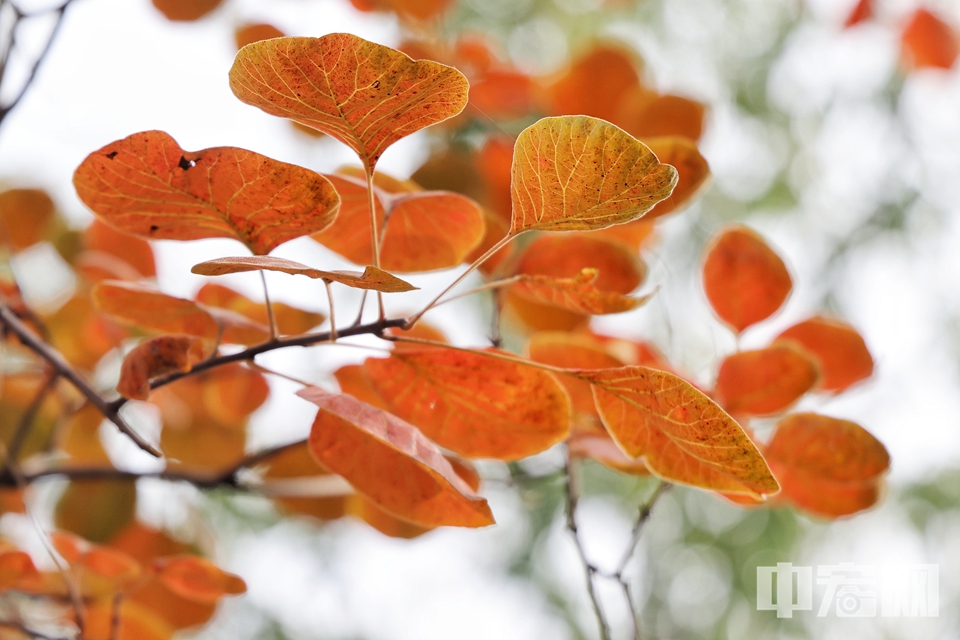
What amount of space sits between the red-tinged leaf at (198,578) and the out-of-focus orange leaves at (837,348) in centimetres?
39

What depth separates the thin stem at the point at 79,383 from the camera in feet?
0.98

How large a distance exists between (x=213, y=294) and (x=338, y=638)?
3.91 ft

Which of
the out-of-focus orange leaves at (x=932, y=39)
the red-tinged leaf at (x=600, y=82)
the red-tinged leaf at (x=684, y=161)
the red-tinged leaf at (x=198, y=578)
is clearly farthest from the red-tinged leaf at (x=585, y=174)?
the out-of-focus orange leaves at (x=932, y=39)

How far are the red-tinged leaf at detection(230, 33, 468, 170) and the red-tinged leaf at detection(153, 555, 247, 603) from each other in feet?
Result: 0.89

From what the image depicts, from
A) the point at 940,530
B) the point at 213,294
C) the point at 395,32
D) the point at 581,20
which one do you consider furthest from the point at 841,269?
the point at 213,294

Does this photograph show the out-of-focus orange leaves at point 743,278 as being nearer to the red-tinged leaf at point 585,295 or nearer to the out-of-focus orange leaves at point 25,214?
the red-tinged leaf at point 585,295

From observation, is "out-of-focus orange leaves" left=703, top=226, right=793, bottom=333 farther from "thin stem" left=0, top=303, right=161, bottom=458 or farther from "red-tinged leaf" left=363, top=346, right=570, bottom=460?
"thin stem" left=0, top=303, right=161, bottom=458

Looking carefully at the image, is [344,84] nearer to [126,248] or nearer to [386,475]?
[386,475]

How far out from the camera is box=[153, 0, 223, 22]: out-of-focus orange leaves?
2.12 feet

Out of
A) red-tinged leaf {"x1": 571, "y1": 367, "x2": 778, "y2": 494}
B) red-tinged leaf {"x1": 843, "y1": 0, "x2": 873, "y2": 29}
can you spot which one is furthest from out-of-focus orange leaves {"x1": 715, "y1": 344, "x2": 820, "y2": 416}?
red-tinged leaf {"x1": 843, "y1": 0, "x2": 873, "y2": 29}

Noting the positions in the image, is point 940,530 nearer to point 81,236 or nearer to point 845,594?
point 845,594

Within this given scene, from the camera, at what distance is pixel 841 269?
1.59 meters

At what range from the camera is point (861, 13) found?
118 cm

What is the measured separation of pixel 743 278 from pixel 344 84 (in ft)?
1.04
